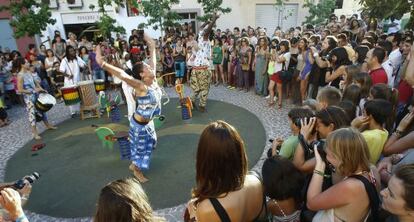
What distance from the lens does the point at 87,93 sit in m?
7.52

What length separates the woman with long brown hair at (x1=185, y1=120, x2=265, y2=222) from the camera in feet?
5.54

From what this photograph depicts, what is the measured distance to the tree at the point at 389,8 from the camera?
5215mm

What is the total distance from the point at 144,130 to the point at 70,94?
12.9 feet

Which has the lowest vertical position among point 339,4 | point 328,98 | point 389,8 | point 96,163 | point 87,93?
point 96,163

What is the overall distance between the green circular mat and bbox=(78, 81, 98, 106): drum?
498 millimetres

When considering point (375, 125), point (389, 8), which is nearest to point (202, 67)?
point (389, 8)

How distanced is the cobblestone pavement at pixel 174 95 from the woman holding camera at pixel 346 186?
7.11 feet

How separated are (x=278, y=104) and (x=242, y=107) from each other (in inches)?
37.7

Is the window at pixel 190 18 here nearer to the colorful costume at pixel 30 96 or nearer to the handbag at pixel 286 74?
the handbag at pixel 286 74

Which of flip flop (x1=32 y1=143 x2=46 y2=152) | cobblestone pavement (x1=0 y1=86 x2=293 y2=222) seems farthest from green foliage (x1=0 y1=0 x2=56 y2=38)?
flip flop (x1=32 y1=143 x2=46 y2=152)

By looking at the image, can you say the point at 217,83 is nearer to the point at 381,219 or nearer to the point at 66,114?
the point at 66,114

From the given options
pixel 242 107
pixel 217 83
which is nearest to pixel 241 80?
pixel 217 83

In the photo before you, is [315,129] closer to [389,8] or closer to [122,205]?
[122,205]

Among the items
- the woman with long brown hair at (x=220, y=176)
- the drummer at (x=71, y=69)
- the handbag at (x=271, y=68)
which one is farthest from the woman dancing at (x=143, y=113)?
the drummer at (x=71, y=69)
